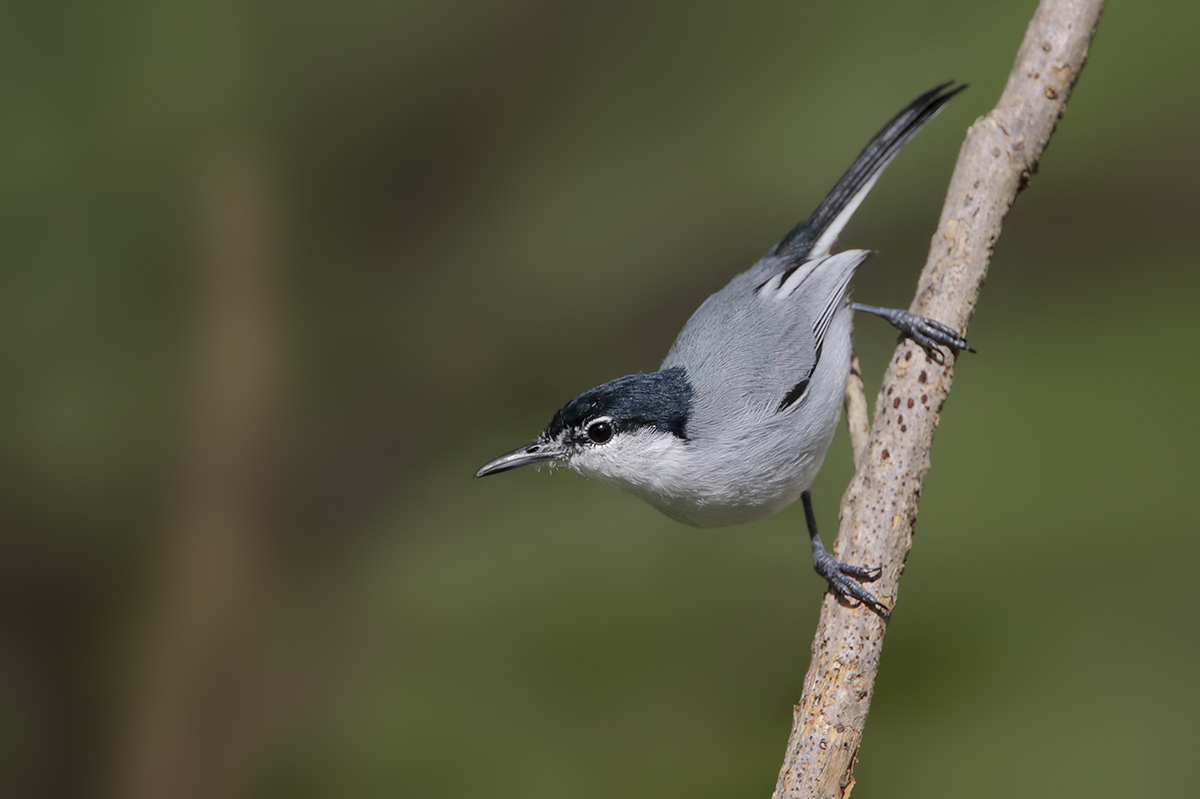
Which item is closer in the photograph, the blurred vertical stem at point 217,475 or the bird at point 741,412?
the bird at point 741,412

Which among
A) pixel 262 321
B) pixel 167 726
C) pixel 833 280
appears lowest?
pixel 167 726

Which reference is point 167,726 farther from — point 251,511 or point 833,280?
point 833,280

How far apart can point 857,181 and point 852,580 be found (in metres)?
0.50

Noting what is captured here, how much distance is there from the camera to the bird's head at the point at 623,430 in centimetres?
93

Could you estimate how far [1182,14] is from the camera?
153 centimetres

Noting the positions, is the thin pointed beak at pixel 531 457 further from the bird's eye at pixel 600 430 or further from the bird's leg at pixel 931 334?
the bird's leg at pixel 931 334

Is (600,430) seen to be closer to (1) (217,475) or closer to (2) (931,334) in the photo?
(2) (931,334)

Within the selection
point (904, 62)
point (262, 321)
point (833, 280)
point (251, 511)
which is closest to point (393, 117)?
point (262, 321)

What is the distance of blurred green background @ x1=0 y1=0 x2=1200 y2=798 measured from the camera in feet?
5.04

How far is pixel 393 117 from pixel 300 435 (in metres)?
0.70

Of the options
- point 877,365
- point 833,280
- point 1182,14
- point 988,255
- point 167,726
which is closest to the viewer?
point 988,255

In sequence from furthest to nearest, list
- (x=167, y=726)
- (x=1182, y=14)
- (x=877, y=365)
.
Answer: (x=167, y=726)
(x=877, y=365)
(x=1182, y=14)

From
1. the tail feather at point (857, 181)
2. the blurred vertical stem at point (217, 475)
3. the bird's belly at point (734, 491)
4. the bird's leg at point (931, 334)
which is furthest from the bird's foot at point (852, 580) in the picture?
the blurred vertical stem at point (217, 475)

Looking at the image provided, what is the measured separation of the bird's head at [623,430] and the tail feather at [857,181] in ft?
0.98
